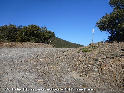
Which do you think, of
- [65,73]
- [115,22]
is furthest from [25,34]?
[65,73]

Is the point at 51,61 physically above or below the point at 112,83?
above

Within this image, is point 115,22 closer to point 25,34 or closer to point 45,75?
point 45,75

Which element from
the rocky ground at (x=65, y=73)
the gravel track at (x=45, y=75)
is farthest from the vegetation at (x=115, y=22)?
the gravel track at (x=45, y=75)

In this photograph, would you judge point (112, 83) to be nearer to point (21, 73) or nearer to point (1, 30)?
point (21, 73)

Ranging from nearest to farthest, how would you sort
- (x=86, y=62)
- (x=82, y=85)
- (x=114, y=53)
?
1. (x=82, y=85)
2. (x=86, y=62)
3. (x=114, y=53)

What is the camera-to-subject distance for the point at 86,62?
10.7m

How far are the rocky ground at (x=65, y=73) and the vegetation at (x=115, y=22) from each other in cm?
688

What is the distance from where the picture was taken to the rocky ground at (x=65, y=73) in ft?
25.6

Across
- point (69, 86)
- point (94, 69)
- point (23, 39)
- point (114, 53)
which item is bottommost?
point (69, 86)

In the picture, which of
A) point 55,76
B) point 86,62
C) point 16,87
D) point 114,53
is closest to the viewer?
point 16,87

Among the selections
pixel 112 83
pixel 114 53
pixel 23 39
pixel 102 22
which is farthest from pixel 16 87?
pixel 23 39

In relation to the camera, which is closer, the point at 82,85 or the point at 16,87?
the point at 16,87

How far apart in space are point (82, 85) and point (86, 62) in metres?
2.65

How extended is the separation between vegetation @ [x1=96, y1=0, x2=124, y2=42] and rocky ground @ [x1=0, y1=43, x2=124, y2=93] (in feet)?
22.6
